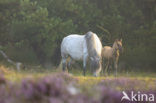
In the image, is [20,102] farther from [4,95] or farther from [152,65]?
[152,65]

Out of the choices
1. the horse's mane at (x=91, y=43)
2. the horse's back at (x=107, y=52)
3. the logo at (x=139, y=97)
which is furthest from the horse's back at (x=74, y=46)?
the logo at (x=139, y=97)

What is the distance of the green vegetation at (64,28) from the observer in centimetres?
2267

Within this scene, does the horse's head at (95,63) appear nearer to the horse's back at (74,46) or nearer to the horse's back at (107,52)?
the horse's back at (74,46)

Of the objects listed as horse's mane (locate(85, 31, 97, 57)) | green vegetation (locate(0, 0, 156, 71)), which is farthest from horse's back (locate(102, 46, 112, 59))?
green vegetation (locate(0, 0, 156, 71))

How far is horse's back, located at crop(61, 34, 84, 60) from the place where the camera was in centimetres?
1933

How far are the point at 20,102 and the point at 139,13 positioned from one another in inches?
911

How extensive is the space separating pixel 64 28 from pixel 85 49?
4538 mm

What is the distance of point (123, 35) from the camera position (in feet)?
82.3

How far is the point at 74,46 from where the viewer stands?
1972 centimetres

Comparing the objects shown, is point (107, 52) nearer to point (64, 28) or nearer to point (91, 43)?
point (91, 43)

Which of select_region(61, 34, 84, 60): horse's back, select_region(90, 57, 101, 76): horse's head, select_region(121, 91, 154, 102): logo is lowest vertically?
select_region(90, 57, 101, 76): horse's head

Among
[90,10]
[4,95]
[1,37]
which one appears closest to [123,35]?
[90,10]

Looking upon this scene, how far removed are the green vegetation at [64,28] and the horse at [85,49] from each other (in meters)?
2.29

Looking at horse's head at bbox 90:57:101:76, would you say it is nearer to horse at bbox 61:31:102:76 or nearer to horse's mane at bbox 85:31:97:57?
horse at bbox 61:31:102:76
